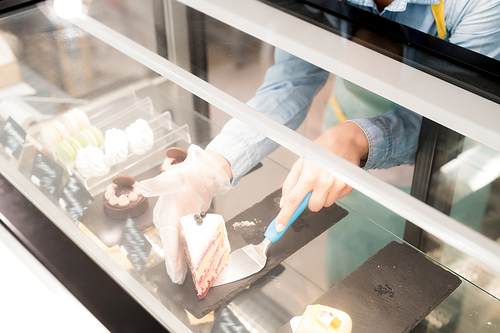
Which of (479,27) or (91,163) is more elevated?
(479,27)

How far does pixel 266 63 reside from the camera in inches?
32.8

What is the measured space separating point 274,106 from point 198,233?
270mm

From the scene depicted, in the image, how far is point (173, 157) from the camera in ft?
3.11

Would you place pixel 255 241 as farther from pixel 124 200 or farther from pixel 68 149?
pixel 68 149

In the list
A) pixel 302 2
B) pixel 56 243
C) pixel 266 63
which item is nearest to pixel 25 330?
pixel 56 243

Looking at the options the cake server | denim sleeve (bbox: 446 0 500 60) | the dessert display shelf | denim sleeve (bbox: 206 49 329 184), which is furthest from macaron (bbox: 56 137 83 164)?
denim sleeve (bbox: 446 0 500 60)

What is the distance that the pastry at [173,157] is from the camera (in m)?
0.91

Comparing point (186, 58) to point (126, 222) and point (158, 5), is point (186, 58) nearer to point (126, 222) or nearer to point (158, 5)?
point (158, 5)

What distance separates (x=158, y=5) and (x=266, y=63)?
0.31 metres

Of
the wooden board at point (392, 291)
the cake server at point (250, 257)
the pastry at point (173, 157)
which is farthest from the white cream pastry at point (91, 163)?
the wooden board at point (392, 291)

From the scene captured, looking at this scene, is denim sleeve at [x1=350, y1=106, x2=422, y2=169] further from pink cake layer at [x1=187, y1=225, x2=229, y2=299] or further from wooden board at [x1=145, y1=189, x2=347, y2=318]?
pink cake layer at [x1=187, y1=225, x2=229, y2=299]

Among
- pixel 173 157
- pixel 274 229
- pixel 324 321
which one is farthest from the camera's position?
pixel 173 157

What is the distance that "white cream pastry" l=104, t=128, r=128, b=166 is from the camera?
3.21 feet

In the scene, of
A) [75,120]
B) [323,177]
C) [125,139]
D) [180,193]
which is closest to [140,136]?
[125,139]
